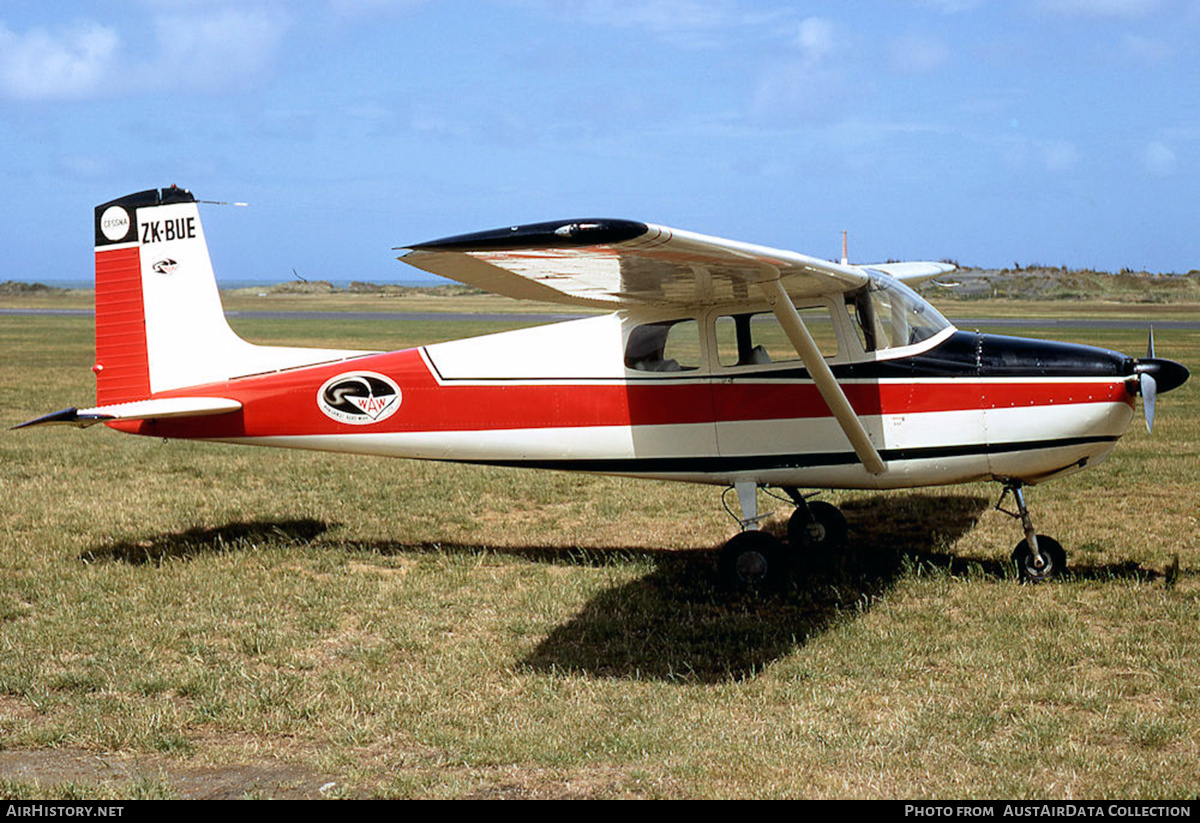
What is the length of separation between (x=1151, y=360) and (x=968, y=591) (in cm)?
200

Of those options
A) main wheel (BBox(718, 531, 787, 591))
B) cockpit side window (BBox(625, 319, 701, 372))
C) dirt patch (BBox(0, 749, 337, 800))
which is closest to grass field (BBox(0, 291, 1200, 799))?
dirt patch (BBox(0, 749, 337, 800))

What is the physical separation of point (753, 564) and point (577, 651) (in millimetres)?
1677

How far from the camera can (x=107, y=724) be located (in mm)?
5121

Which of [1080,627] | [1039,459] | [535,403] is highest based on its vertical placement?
[535,403]

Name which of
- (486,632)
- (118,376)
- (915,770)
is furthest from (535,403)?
(915,770)

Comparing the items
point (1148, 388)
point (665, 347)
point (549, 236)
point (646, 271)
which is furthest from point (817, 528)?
point (549, 236)

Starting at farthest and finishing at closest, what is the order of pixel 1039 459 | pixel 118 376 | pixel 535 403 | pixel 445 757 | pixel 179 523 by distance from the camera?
pixel 179 523 < pixel 118 376 < pixel 535 403 < pixel 1039 459 < pixel 445 757

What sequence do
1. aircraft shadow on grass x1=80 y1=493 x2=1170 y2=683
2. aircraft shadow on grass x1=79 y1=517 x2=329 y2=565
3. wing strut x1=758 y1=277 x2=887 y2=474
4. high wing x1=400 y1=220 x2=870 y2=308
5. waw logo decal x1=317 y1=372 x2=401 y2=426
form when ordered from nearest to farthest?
high wing x1=400 y1=220 x2=870 y2=308 < aircraft shadow on grass x1=80 y1=493 x2=1170 y2=683 < wing strut x1=758 y1=277 x2=887 y2=474 < waw logo decal x1=317 y1=372 x2=401 y2=426 < aircraft shadow on grass x1=79 y1=517 x2=329 y2=565

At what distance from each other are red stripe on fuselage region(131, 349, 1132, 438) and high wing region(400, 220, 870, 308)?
0.70 meters

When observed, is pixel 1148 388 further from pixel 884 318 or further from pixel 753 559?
pixel 753 559

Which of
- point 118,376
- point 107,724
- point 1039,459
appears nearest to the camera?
point 107,724

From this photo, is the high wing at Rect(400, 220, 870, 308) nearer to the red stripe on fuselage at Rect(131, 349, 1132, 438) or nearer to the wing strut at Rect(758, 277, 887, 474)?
the wing strut at Rect(758, 277, 887, 474)

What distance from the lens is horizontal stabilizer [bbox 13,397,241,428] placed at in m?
→ 7.73

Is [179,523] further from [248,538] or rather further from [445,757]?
[445,757]
